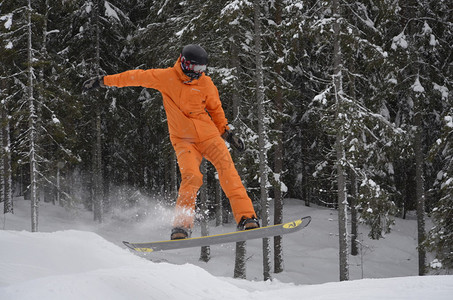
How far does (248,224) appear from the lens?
4660 millimetres

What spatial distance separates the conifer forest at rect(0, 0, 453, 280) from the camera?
11297mm

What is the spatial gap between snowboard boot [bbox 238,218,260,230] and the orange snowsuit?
6cm

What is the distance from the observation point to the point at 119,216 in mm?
21672

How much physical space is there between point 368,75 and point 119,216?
14920mm

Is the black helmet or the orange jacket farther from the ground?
the black helmet

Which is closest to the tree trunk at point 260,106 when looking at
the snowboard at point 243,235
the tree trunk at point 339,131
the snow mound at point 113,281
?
the tree trunk at point 339,131

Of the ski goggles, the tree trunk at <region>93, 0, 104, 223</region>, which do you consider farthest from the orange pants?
the tree trunk at <region>93, 0, 104, 223</region>

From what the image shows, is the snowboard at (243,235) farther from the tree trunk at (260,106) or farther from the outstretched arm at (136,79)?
the tree trunk at (260,106)

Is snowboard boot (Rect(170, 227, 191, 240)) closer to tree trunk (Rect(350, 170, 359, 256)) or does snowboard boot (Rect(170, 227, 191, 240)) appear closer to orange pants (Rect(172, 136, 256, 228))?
orange pants (Rect(172, 136, 256, 228))

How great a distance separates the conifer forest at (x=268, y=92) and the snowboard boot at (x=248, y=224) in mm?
6729

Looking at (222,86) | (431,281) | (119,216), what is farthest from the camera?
(119,216)

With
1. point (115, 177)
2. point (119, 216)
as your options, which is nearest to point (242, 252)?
point (119, 216)

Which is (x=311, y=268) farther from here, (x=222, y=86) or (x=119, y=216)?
(x=119, y=216)

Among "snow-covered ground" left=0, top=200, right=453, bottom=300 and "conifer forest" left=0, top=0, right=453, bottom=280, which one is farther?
"conifer forest" left=0, top=0, right=453, bottom=280
